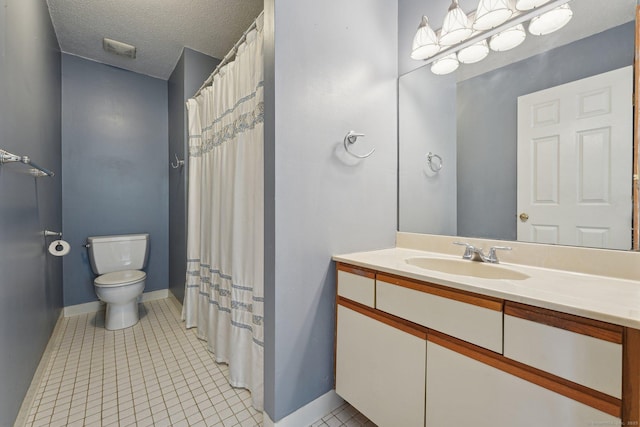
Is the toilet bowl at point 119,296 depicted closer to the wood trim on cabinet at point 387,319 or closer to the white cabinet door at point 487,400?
the wood trim on cabinet at point 387,319

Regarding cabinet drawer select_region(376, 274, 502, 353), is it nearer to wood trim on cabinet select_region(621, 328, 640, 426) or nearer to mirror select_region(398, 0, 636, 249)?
wood trim on cabinet select_region(621, 328, 640, 426)

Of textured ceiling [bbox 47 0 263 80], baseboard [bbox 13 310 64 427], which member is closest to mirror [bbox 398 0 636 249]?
textured ceiling [bbox 47 0 263 80]

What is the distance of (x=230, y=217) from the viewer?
169cm

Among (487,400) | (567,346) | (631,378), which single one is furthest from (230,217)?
(631,378)

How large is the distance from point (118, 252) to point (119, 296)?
0.55 m

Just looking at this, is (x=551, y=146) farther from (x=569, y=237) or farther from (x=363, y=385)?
(x=363, y=385)

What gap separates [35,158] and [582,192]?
2.79 metres

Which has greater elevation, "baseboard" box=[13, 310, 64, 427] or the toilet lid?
the toilet lid

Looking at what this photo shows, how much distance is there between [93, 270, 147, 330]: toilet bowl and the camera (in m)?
2.12

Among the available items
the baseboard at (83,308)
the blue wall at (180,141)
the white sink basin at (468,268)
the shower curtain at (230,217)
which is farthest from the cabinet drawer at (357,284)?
the baseboard at (83,308)

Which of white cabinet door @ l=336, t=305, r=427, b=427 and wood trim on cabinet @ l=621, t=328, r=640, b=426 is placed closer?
wood trim on cabinet @ l=621, t=328, r=640, b=426

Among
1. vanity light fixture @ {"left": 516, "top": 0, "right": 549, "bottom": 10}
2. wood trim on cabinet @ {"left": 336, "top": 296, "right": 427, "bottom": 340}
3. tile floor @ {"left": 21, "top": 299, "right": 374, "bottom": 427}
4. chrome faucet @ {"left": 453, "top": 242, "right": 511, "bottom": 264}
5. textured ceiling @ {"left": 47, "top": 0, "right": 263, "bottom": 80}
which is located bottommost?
tile floor @ {"left": 21, "top": 299, "right": 374, "bottom": 427}

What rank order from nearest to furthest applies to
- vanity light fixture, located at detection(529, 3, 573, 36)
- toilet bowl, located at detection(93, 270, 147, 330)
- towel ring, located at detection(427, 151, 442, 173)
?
vanity light fixture, located at detection(529, 3, 573, 36), towel ring, located at detection(427, 151, 442, 173), toilet bowl, located at detection(93, 270, 147, 330)

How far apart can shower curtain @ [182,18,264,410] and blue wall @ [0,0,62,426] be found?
89cm
